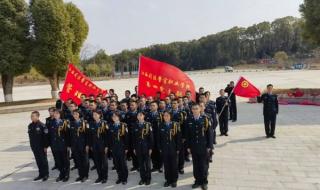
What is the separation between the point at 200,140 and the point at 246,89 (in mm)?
4625

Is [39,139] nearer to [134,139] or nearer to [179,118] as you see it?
[134,139]

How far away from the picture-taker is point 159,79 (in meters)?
9.15

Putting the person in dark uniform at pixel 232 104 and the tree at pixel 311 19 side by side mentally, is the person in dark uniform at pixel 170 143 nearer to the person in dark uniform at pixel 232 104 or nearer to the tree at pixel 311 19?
the person in dark uniform at pixel 232 104

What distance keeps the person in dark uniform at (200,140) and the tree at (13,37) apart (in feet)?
60.4

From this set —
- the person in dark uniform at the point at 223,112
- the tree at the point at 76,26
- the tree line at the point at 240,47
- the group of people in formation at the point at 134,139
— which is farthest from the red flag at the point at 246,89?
the tree line at the point at 240,47

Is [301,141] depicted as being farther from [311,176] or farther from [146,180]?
[146,180]

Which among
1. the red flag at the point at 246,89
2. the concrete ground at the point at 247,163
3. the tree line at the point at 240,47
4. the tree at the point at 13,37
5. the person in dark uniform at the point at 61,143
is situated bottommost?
the concrete ground at the point at 247,163

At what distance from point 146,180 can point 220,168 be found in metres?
Result: 1.86

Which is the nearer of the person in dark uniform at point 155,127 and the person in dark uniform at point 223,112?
the person in dark uniform at point 155,127

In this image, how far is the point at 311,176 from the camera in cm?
705

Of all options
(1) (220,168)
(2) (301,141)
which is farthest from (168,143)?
(2) (301,141)

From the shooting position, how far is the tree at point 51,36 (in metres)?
21.9

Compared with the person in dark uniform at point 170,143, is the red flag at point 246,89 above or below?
above

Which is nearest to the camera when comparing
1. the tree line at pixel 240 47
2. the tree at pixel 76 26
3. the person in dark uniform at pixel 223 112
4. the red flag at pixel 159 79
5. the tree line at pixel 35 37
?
the red flag at pixel 159 79
